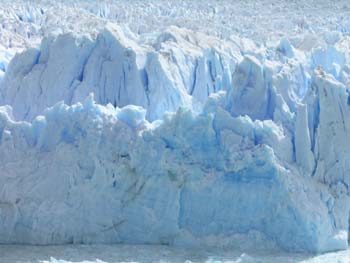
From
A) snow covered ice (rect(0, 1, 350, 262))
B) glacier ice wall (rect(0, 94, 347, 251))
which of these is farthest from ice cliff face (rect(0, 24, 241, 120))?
glacier ice wall (rect(0, 94, 347, 251))

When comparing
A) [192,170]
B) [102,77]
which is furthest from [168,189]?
[102,77]

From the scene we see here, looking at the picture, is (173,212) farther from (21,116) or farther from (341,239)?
(21,116)

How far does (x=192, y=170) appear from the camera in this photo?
856 centimetres

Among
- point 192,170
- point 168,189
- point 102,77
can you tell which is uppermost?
point 102,77

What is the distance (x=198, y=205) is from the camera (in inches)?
336

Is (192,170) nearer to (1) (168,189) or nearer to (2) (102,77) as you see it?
(1) (168,189)

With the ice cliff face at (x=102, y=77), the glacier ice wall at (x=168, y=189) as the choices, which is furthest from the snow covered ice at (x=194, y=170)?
the ice cliff face at (x=102, y=77)

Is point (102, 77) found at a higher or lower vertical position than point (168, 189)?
higher

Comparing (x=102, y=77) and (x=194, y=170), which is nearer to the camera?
(x=194, y=170)

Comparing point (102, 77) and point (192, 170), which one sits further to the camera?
point (102, 77)

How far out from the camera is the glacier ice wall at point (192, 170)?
846 cm

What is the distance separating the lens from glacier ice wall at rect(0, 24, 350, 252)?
846 centimetres

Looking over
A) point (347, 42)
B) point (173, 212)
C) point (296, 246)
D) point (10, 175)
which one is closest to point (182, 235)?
point (173, 212)

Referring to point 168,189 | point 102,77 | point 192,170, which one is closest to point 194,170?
point 192,170
